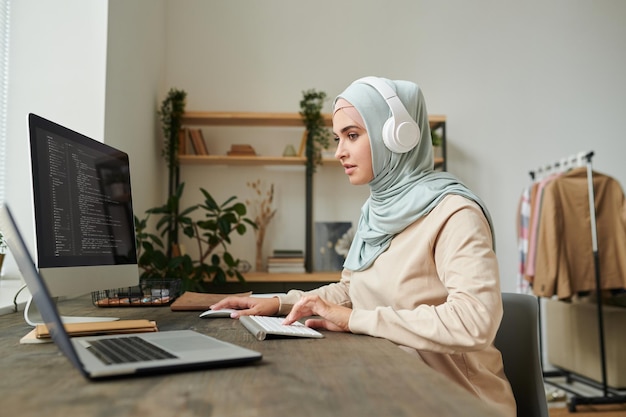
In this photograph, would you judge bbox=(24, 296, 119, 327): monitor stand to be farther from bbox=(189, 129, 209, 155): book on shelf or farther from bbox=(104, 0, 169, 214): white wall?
bbox=(189, 129, 209, 155): book on shelf

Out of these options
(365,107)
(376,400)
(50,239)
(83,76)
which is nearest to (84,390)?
(376,400)

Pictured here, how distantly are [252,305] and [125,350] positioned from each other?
63 cm

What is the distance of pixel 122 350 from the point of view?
851 mm

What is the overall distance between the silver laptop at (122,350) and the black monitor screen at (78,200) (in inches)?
12.4

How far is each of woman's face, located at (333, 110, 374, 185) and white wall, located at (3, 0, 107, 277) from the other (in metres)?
1.51

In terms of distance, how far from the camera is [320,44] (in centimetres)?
413

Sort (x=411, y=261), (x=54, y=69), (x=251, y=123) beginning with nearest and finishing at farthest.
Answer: (x=411, y=261), (x=54, y=69), (x=251, y=123)

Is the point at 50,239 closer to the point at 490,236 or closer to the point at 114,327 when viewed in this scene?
the point at 114,327

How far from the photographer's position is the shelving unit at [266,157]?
3.56 metres

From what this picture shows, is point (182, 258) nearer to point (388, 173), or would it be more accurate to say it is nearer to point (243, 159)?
point (243, 159)

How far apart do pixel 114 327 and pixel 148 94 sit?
2.69 meters

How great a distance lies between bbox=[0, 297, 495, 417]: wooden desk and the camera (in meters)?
0.60

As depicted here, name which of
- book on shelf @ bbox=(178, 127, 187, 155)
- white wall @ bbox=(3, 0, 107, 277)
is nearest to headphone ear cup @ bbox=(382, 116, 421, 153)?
white wall @ bbox=(3, 0, 107, 277)

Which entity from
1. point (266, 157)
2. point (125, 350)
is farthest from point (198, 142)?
point (125, 350)
